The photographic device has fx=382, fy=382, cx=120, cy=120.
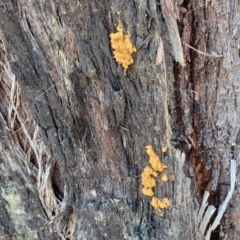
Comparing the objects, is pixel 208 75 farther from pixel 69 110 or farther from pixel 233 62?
pixel 69 110

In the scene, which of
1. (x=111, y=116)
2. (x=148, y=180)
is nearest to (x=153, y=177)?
(x=148, y=180)

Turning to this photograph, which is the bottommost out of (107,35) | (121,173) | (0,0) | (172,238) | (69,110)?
(172,238)

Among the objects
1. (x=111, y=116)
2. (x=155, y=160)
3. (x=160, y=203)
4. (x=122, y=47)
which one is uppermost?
(x=122, y=47)

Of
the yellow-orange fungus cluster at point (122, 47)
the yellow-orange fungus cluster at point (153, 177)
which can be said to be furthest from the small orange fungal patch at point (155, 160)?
the yellow-orange fungus cluster at point (122, 47)

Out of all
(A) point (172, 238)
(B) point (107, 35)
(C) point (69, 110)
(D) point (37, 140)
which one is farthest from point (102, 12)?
(A) point (172, 238)

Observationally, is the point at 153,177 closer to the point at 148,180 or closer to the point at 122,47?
the point at 148,180
